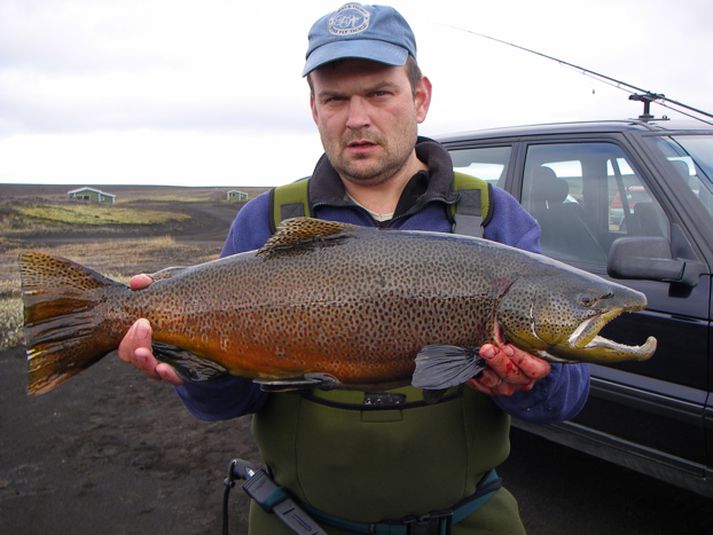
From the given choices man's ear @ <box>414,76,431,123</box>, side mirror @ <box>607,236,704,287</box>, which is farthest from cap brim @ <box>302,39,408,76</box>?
side mirror @ <box>607,236,704,287</box>

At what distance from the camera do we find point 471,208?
249 cm

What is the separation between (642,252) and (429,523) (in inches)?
72.5

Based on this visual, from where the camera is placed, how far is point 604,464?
15.3 ft

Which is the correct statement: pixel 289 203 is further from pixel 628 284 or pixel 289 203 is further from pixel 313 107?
pixel 628 284

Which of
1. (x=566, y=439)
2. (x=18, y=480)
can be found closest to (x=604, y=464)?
(x=566, y=439)

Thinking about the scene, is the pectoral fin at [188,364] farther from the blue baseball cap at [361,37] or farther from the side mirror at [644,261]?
the side mirror at [644,261]

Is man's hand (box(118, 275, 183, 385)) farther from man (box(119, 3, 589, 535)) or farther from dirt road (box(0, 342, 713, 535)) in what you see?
dirt road (box(0, 342, 713, 535))

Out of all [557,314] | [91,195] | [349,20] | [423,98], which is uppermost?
[349,20]

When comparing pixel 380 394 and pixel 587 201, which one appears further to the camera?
pixel 587 201

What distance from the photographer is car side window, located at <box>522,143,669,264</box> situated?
12.7 ft

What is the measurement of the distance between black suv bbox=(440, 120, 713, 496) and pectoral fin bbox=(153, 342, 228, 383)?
2.16 meters

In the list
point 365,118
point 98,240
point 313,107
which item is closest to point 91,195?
point 98,240

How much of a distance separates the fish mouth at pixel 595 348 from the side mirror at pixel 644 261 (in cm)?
96

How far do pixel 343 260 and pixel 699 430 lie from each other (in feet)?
7.66
